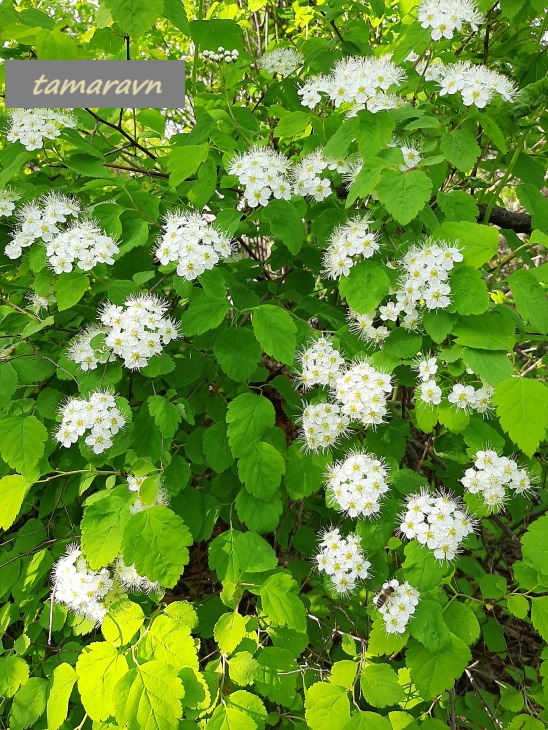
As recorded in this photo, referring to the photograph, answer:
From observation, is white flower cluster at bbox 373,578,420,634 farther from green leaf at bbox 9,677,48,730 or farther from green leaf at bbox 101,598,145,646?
green leaf at bbox 9,677,48,730

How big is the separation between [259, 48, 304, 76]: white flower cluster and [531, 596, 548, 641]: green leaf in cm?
192

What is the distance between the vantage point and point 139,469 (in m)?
1.36

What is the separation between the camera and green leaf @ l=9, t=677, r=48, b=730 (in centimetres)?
147

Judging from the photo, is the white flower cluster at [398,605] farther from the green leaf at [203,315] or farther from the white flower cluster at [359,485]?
the green leaf at [203,315]

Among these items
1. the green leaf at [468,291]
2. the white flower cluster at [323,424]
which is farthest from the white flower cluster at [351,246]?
the white flower cluster at [323,424]

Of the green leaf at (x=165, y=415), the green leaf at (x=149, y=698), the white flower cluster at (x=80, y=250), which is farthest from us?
the white flower cluster at (x=80, y=250)

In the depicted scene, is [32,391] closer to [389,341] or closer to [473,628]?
[389,341]

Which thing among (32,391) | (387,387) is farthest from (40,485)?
(387,387)

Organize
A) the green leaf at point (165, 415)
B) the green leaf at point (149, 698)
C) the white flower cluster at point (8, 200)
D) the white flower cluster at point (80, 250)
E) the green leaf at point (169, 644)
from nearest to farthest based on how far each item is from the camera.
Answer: the green leaf at point (149, 698), the green leaf at point (169, 644), the green leaf at point (165, 415), the white flower cluster at point (80, 250), the white flower cluster at point (8, 200)

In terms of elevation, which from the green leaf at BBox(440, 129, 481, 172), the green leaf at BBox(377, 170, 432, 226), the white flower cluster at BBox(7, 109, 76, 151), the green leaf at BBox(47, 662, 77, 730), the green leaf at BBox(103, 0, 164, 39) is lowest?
the green leaf at BBox(47, 662, 77, 730)

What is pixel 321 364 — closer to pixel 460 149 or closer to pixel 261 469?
pixel 261 469

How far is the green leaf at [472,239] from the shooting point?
131 centimetres

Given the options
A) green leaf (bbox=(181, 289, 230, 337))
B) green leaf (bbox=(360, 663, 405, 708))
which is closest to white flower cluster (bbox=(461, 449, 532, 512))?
green leaf (bbox=(360, 663, 405, 708))

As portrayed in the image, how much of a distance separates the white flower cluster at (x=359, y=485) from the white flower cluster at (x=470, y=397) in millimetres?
223
